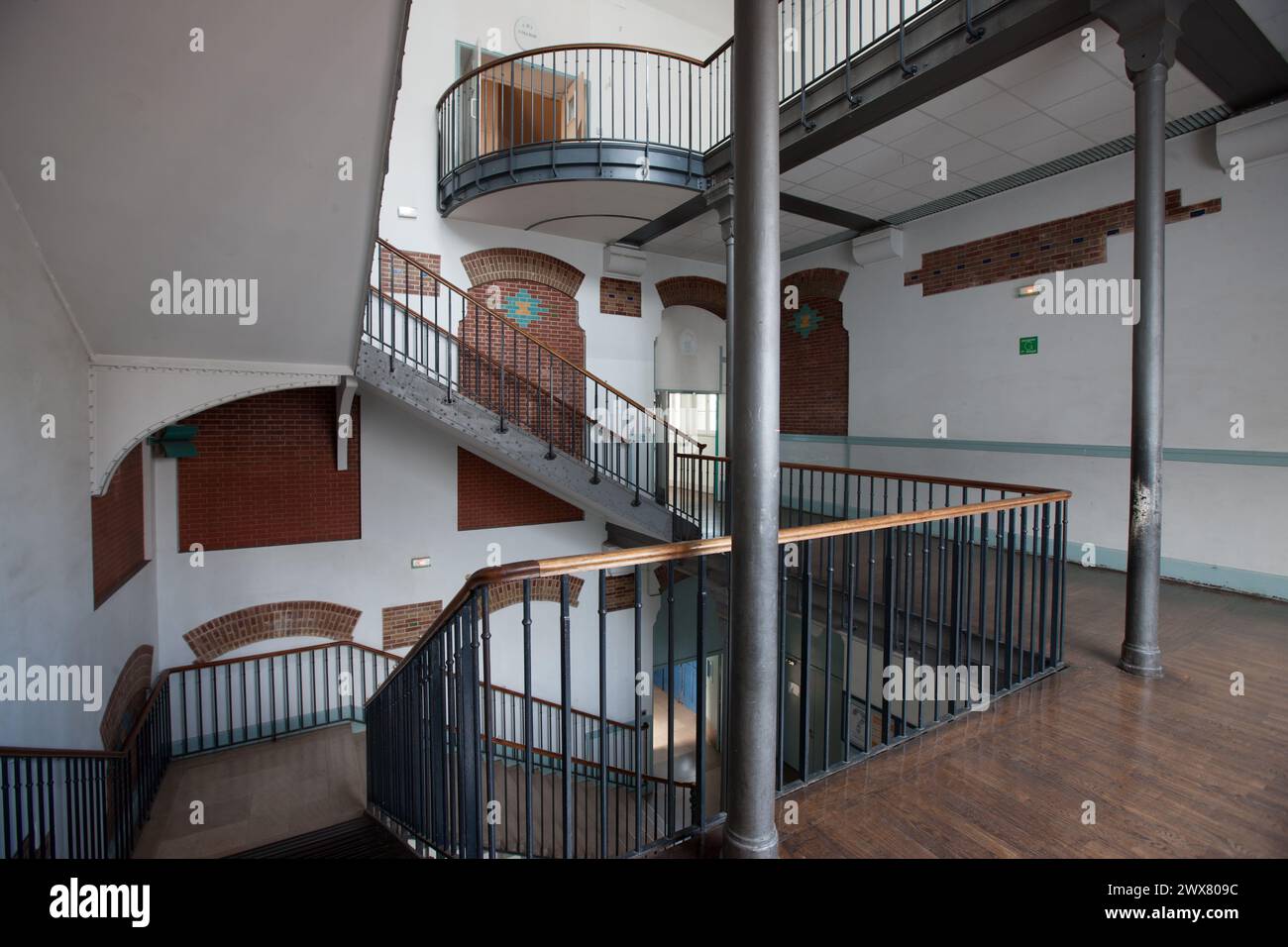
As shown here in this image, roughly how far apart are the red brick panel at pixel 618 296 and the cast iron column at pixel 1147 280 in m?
5.23

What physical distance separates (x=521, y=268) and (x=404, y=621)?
13.3 ft

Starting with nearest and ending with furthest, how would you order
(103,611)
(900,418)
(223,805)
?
(103,611)
(223,805)
(900,418)

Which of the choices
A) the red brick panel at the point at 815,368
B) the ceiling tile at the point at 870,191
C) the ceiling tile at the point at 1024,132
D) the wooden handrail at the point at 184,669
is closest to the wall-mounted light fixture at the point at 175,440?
the wooden handrail at the point at 184,669

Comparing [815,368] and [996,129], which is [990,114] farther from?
[815,368]

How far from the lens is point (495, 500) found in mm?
7047

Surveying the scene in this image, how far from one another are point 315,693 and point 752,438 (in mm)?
5928

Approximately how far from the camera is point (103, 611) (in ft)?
13.2

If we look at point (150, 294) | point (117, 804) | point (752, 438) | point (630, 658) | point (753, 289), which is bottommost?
point (630, 658)

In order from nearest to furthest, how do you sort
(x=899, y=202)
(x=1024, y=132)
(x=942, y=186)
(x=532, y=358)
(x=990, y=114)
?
(x=990, y=114)
(x=1024, y=132)
(x=942, y=186)
(x=899, y=202)
(x=532, y=358)

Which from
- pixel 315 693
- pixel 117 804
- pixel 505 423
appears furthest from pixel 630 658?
pixel 117 804

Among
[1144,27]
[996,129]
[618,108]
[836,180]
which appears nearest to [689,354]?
[618,108]

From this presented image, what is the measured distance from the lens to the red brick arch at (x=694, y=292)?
26.0 feet
